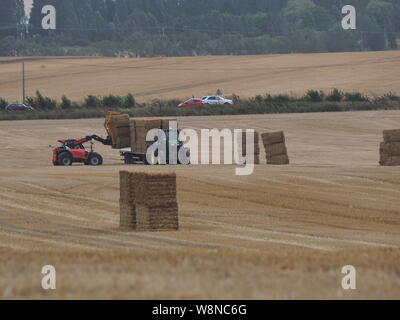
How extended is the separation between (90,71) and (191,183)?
3757 inches

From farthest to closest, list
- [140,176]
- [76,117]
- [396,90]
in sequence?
1. [396,90]
2. [76,117]
3. [140,176]

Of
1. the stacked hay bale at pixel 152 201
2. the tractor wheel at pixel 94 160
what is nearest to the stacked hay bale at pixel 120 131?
the tractor wheel at pixel 94 160

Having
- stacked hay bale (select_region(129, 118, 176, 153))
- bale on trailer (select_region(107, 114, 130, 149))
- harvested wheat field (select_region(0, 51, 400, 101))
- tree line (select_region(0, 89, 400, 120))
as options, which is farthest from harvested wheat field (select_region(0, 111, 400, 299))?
harvested wheat field (select_region(0, 51, 400, 101))

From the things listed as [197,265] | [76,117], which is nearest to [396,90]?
[76,117]

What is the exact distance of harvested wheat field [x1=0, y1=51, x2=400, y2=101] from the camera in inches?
3878

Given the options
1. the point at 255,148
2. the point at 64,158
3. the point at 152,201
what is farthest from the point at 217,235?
the point at 64,158

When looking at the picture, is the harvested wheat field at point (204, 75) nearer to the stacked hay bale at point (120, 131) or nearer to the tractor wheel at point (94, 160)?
the stacked hay bale at point (120, 131)

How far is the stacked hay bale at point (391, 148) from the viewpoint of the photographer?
38.1 m

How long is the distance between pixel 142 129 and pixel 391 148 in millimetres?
10607

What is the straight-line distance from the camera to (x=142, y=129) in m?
43.2

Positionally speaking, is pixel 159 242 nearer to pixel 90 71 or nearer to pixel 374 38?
pixel 90 71

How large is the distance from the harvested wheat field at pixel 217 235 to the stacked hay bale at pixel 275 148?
4.50 meters

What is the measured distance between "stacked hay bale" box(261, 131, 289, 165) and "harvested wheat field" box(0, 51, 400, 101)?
4743 cm
